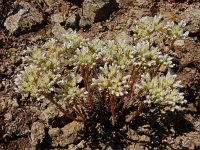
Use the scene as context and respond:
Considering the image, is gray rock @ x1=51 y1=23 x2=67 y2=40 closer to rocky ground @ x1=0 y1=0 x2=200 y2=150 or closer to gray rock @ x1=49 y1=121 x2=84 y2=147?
rocky ground @ x1=0 y1=0 x2=200 y2=150

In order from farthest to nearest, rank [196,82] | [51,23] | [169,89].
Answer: [51,23]
[196,82]
[169,89]

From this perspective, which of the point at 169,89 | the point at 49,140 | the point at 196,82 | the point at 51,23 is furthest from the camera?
the point at 51,23

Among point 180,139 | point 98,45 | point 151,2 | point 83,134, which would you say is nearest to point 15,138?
point 83,134

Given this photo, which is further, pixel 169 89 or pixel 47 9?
pixel 47 9

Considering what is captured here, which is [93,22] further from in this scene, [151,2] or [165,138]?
[165,138]

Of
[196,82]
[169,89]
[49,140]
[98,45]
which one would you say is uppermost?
[98,45]

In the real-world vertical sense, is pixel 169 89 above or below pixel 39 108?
above

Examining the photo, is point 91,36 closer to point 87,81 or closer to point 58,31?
point 58,31

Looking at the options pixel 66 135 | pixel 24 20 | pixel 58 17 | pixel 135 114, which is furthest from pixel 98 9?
pixel 66 135
